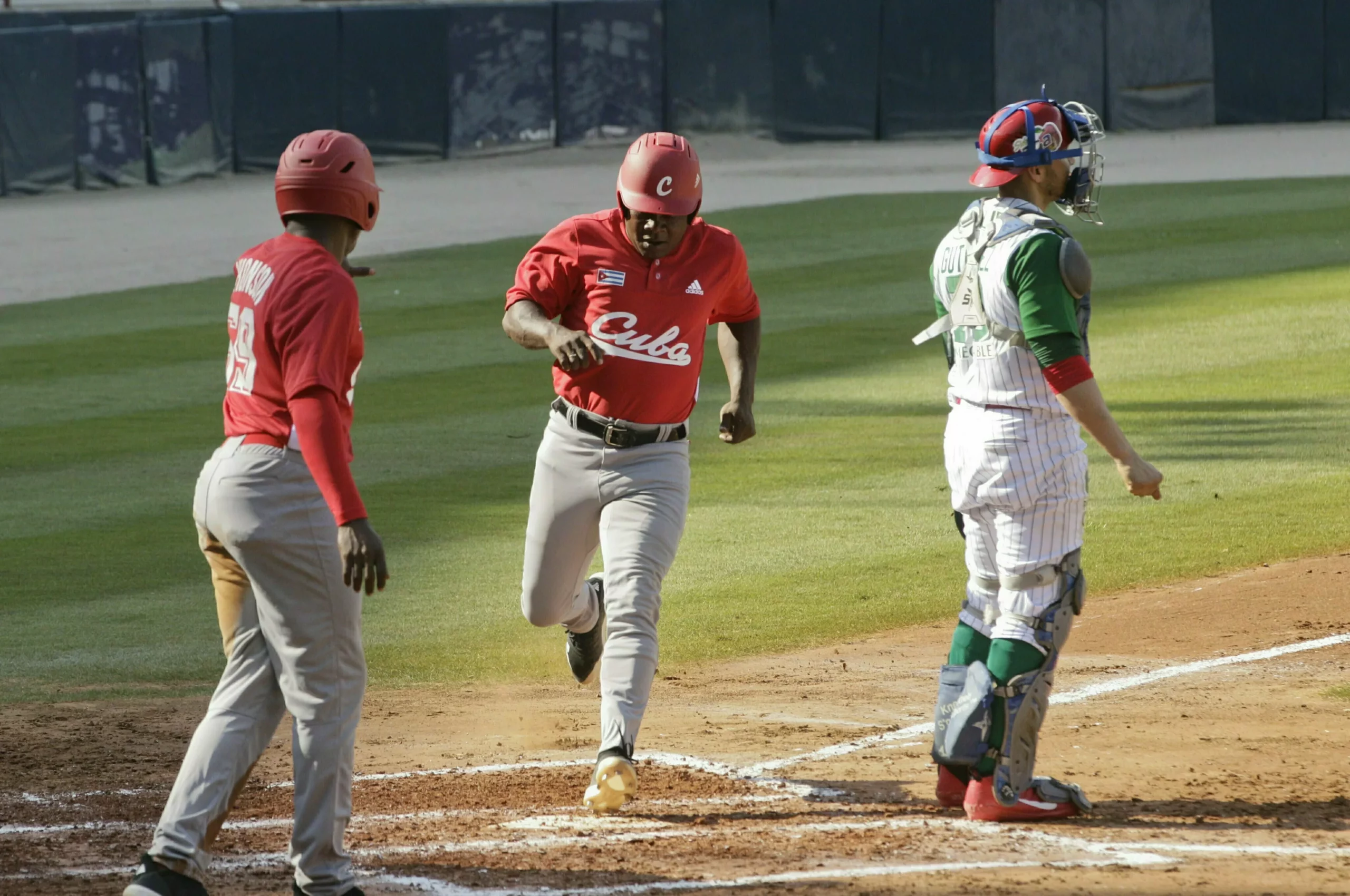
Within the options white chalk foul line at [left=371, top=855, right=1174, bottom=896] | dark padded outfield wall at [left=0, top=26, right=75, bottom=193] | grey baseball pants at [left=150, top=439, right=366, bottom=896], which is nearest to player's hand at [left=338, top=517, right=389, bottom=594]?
grey baseball pants at [left=150, top=439, right=366, bottom=896]

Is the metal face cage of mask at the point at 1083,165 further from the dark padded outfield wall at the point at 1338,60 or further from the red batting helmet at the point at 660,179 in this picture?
the dark padded outfield wall at the point at 1338,60

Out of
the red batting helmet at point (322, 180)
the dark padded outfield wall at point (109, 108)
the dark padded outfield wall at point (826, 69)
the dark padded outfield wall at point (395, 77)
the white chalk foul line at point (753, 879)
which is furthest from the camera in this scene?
the dark padded outfield wall at point (826, 69)

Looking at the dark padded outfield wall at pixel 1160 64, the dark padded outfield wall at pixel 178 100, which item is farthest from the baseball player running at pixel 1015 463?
the dark padded outfield wall at pixel 1160 64

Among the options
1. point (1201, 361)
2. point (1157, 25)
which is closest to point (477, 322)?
point (1201, 361)

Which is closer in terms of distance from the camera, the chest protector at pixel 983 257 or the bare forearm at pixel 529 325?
the chest protector at pixel 983 257

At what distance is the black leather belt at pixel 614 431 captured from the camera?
5824 millimetres

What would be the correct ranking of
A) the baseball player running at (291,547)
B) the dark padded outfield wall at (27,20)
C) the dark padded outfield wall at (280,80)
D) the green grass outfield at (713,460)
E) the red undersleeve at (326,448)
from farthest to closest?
the dark padded outfield wall at (280,80)
the dark padded outfield wall at (27,20)
the green grass outfield at (713,460)
the baseball player running at (291,547)
the red undersleeve at (326,448)

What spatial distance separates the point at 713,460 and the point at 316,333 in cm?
790

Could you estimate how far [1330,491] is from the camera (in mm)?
10797

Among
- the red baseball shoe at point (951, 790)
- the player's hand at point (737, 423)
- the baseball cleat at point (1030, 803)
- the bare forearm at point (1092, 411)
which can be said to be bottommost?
the red baseball shoe at point (951, 790)

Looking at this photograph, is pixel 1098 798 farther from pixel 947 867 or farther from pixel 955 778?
pixel 947 867

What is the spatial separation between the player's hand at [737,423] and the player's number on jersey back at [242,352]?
207 cm

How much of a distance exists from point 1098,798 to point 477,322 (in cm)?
1244

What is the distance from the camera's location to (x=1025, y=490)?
205 inches
